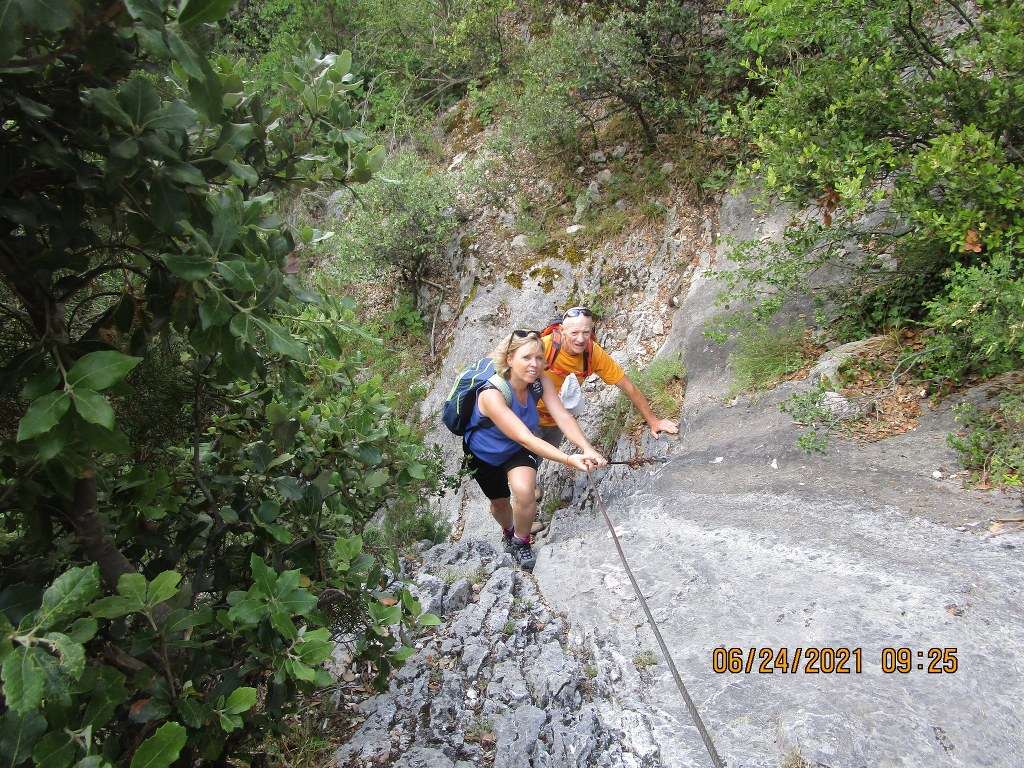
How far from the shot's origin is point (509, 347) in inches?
194

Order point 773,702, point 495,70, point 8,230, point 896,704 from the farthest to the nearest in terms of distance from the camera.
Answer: point 495,70, point 773,702, point 896,704, point 8,230

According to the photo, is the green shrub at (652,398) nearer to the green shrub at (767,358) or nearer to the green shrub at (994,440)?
the green shrub at (767,358)

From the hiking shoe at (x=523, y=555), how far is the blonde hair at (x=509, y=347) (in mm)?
1608

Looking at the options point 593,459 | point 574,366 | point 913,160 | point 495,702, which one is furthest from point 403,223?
point 495,702

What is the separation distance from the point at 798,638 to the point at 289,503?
8.23 ft

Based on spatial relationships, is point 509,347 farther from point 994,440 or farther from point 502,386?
point 994,440

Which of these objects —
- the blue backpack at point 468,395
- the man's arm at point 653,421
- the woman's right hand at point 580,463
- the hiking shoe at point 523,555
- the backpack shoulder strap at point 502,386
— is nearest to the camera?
the woman's right hand at point 580,463

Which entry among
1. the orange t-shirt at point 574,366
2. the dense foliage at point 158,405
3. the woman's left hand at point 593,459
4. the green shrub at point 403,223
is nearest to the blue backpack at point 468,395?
the orange t-shirt at point 574,366

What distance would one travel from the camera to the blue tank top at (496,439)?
5105mm

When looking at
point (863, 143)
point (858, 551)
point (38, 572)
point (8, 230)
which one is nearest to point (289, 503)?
point (38, 572)

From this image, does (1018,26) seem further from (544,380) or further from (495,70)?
(495,70)

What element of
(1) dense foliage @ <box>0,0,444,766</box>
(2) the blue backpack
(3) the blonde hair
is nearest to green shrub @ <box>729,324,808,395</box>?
(2) the blue backpack

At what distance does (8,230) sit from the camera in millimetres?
1660

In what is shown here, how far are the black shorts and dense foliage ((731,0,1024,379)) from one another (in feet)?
8.02
